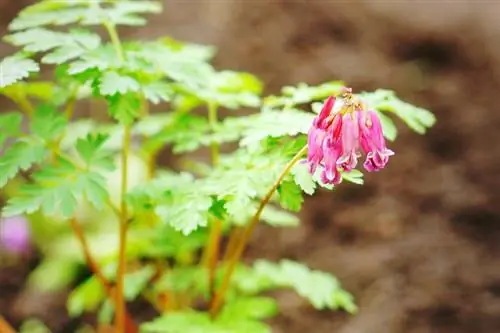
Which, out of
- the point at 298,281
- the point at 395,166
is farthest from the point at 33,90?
the point at 395,166

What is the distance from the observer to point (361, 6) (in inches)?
126

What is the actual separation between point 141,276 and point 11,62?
29.4 inches

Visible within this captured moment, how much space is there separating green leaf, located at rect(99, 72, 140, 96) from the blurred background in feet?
3.53

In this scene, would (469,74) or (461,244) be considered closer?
(461,244)

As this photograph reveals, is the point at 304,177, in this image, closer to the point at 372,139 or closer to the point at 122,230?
the point at 372,139

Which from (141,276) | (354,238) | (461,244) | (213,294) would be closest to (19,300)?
(141,276)

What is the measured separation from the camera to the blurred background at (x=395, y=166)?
214 centimetres

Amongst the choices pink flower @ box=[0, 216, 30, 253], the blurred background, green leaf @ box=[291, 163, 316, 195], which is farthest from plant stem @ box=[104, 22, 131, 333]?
pink flower @ box=[0, 216, 30, 253]

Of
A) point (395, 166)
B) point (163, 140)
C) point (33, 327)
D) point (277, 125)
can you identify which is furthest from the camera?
point (395, 166)

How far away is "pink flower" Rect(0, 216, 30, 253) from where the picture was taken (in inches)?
100

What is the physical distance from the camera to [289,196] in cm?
126

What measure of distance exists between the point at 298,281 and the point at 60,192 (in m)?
0.65

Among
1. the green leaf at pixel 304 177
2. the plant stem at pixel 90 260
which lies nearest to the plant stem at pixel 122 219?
A: the plant stem at pixel 90 260

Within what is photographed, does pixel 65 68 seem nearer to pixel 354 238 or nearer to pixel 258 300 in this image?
pixel 258 300
